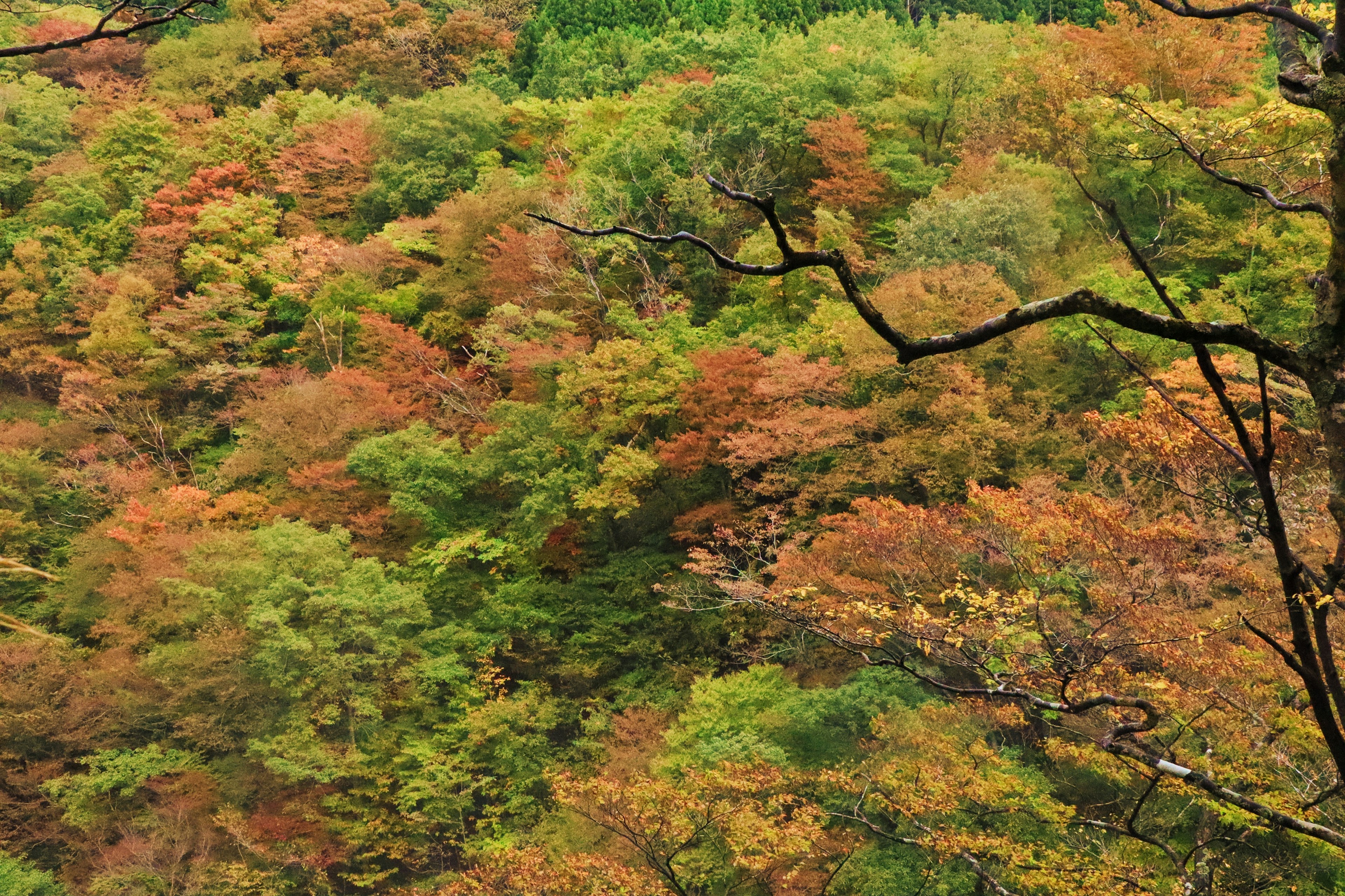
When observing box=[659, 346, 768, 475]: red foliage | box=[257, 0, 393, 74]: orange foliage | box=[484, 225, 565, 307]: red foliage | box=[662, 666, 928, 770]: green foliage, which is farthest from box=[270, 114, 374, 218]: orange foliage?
box=[662, 666, 928, 770]: green foliage

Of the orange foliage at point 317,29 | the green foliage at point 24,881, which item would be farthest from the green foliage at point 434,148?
the green foliage at point 24,881

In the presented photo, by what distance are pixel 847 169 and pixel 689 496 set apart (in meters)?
7.08

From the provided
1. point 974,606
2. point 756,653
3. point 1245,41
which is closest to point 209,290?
point 756,653

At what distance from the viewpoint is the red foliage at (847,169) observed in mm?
16734

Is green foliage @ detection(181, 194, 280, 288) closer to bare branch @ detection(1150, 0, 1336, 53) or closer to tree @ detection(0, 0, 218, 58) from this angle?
tree @ detection(0, 0, 218, 58)

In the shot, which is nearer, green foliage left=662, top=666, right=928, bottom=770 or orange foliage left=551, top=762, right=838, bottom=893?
orange foliage left=551, top=762, right=838, bottom=893

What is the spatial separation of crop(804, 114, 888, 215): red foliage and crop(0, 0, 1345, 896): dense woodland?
0.41ft

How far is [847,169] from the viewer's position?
16.8 meters

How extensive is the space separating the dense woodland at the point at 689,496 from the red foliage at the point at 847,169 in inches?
5.0

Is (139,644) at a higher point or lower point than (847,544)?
lower

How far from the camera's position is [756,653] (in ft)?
37.9

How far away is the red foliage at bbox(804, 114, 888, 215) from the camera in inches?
659

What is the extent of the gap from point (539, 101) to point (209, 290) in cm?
956

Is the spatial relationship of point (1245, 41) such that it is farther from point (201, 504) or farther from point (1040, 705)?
point (201, 504)
